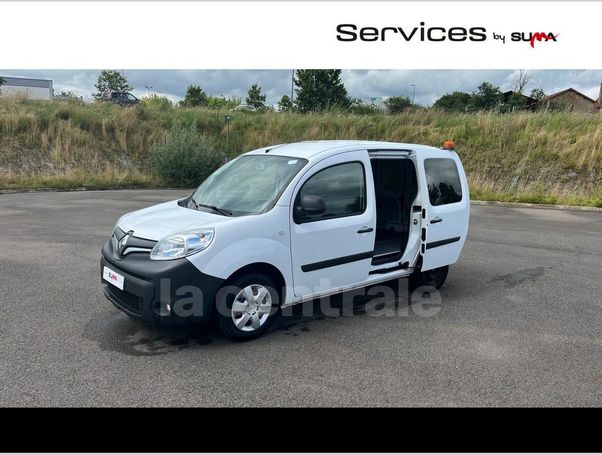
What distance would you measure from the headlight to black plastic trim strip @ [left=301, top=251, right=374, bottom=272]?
951 millimetres

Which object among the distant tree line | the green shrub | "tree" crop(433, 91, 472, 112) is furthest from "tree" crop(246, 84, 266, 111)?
the green shrub

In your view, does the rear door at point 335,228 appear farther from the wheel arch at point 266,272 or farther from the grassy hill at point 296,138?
the grassy hill at point 296,138

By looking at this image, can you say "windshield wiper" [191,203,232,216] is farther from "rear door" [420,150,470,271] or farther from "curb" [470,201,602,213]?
"curb" [470,201,602,213]

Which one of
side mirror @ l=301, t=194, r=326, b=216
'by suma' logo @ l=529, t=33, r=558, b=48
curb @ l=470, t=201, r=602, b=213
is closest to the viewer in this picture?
side mirror @ l=301, t=194, r=326, b=216

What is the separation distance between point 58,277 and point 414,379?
4609 mm

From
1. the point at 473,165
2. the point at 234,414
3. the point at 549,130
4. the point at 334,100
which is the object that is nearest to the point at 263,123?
the point at 473,165

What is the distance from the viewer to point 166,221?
12.8ft

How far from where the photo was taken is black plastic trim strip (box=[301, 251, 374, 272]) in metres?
4.03

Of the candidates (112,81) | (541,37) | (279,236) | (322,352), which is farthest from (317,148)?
(112,81)

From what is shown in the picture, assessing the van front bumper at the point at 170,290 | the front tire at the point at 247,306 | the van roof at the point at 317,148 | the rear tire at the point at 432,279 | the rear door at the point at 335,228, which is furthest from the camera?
the rear tire at the point at 432,279

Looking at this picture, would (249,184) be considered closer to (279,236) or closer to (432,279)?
(279,236)

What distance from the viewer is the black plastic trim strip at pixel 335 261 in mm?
4031

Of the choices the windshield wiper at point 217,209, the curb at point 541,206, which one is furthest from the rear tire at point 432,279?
the curb at point 541,206

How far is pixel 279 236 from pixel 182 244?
2.72 ft
